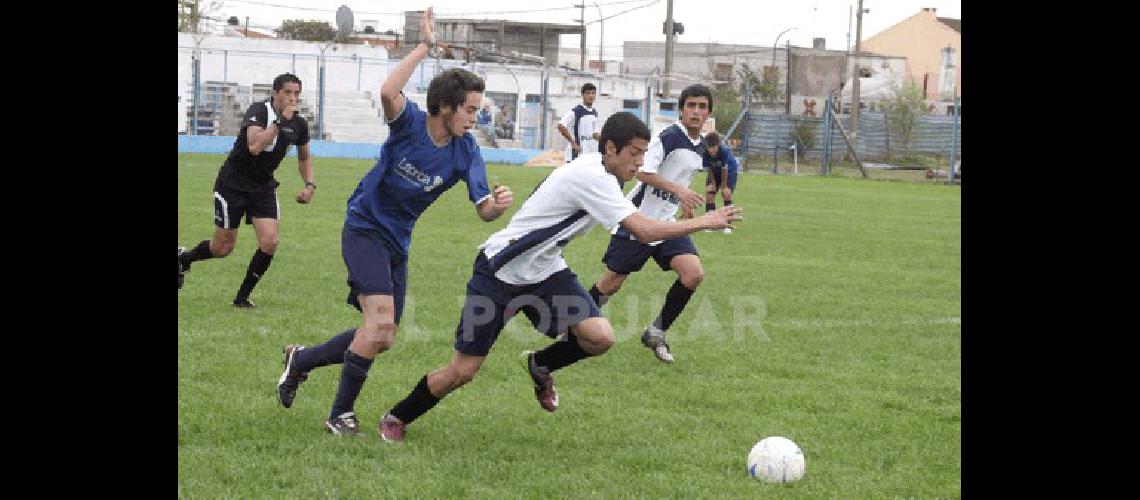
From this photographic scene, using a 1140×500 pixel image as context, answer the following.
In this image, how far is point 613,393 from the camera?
7.83 meters

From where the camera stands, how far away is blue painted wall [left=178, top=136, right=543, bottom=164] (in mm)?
34844

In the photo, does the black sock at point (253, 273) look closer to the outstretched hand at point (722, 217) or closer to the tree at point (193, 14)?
the outstretched hand at point (722, 217)

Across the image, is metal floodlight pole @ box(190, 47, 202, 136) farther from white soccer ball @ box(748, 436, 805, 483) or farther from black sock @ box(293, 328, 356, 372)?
white soccer ball @ box(748, 436, 805, 483)

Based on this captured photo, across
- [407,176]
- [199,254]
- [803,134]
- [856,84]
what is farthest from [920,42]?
[407,176]

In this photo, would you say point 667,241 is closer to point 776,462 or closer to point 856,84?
point 776,462

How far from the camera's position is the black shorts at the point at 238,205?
10.5 metres

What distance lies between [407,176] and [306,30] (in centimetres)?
6814

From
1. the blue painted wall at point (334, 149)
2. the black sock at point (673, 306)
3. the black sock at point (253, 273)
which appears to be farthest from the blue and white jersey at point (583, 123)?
the black sock at point (673, 306)

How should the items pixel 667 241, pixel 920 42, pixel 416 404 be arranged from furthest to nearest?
1. pixel 920 42
2. pixel 667 241
3. pixel 416 404

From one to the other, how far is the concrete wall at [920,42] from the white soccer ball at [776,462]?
7522cm
